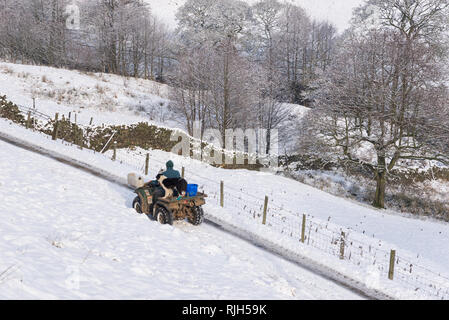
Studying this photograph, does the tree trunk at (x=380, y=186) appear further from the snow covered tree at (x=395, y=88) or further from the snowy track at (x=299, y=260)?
the snowy track at (x=299, y=260)

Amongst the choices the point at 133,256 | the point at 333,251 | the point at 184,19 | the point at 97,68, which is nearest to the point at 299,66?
the point at 184,19

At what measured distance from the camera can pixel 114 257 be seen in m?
7.38

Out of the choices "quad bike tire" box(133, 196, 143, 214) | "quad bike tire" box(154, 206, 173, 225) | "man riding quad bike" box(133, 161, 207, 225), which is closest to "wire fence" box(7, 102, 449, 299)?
"man riding quad bike" box(133, 161, 207, 225)

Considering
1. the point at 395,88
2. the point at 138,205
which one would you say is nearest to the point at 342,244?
the point at 138,205

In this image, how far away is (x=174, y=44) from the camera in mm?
54406

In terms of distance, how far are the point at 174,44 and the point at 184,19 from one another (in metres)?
4.89

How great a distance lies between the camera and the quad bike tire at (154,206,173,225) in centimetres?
1024

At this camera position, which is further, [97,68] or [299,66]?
[299,66]

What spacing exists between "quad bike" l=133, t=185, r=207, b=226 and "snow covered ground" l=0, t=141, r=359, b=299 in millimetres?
336

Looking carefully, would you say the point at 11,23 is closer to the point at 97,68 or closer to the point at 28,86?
the point at 97,68

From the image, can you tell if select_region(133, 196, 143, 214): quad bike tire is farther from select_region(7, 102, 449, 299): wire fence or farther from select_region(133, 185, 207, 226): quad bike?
select_region(7, 102, 449, 299): wire fence

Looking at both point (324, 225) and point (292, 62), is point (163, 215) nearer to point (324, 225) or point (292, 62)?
point (324, 225)

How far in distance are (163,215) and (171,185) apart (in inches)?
39.6

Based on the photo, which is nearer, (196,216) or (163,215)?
(163,215)
